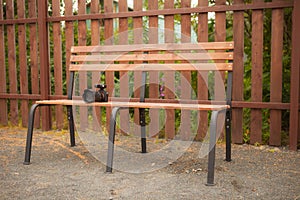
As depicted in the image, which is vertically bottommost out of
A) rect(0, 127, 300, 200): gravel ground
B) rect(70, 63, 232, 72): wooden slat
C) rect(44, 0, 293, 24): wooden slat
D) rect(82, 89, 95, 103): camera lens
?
rect(0, 127, 300, 200): gravel ground

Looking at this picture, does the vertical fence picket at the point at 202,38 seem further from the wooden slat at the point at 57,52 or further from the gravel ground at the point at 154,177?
the wooden slat at the point at 57,52

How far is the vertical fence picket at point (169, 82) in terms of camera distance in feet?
13.1

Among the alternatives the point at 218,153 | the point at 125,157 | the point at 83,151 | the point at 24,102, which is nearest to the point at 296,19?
the point at 218,153

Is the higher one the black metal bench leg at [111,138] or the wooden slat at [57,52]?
the wooden slat at [57,52]

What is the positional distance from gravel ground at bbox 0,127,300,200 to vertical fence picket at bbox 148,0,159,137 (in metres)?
0.65

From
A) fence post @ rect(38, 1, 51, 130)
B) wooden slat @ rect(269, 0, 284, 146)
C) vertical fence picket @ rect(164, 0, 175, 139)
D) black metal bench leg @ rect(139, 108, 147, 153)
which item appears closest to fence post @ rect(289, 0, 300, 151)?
wooden slat @ rect(269, 0, 284, 146)

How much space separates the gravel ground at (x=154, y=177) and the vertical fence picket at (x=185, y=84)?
1.35 ft

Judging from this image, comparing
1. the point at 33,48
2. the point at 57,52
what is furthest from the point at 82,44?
the point at 33,48

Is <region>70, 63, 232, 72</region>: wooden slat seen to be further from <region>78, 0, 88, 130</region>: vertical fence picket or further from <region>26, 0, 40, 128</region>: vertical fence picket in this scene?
<region>26, 0, 40, 128</region>: vertical fence picket

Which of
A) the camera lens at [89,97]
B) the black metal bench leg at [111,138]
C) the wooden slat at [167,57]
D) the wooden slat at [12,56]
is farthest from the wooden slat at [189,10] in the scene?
the black metal bench leg at [111,138]

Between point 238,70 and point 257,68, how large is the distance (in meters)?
0.18

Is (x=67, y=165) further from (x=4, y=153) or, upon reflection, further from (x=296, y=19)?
(x=296, y=19)

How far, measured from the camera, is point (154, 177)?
275 cm

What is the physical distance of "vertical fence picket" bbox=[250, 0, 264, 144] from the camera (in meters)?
3.66
